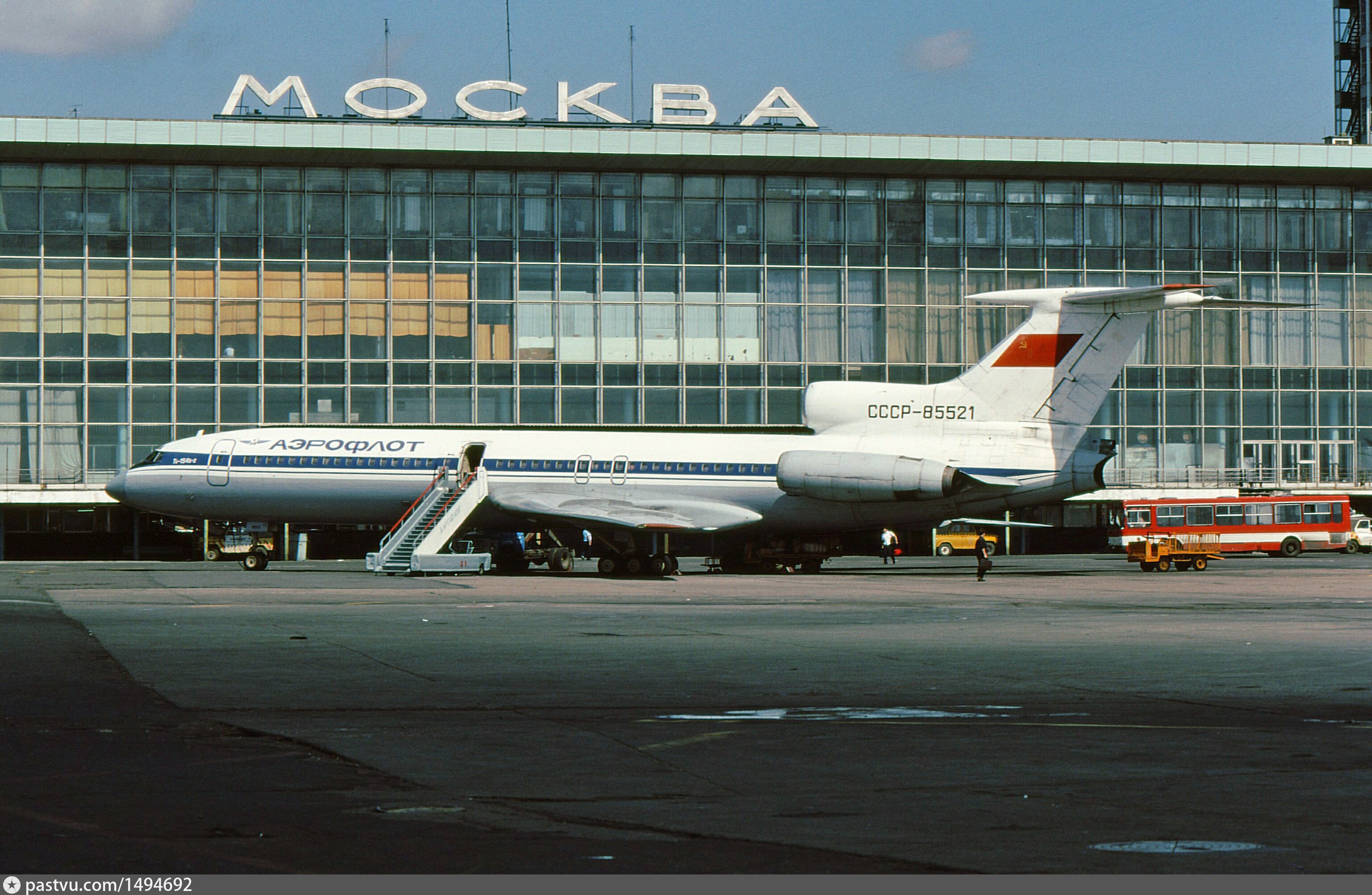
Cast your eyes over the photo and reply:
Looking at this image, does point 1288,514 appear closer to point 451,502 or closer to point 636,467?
point 636,467

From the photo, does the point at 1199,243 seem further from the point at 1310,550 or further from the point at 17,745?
the point at 17,745

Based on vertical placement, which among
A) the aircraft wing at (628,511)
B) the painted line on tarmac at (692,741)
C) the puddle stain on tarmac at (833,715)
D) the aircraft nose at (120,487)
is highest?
the aircraft nose at (120,487)

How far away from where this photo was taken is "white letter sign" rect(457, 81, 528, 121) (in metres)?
68.9

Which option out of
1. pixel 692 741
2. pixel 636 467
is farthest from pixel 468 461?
pixel 692 741

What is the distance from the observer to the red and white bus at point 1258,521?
66.3 metres

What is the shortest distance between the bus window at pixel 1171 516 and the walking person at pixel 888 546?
1221cm

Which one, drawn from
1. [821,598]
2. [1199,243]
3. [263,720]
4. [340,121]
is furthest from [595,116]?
[263,720]

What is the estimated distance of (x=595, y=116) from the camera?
7012 centimetres

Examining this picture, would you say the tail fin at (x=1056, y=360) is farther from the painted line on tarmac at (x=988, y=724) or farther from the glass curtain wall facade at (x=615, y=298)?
the painted line on tarmac at (x=988, y=724)

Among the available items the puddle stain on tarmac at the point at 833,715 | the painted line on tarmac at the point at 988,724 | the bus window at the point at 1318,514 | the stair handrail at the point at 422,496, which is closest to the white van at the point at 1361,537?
the bus window at the point at 1318,514

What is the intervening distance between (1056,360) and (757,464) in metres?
9.91

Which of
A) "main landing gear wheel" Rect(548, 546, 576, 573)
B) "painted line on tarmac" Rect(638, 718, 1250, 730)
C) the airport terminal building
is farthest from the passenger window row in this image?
"painted line on tarmac" Rect(638, 718, 1250, 730)

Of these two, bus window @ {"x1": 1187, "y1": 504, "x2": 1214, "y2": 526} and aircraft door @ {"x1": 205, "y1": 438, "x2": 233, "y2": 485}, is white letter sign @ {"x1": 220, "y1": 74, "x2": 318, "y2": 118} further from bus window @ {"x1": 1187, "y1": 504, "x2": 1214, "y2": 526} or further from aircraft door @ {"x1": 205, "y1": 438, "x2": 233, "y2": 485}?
bus window @ {"x1": 1187, "y1": 504, "x2": 1214, "y2": 526}

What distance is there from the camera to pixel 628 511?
46062 millimetres
